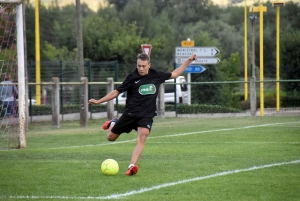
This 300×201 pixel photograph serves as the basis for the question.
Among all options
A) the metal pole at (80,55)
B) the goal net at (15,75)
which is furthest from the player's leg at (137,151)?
the metal pole at (80,55)

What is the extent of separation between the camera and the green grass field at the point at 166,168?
329 inches

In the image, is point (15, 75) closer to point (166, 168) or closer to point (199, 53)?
point (166, 168)

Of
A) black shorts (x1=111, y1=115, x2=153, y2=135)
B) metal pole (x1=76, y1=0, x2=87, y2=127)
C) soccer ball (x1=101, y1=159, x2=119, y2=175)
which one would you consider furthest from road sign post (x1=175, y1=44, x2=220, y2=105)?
soccer ball (x1=101, y1=159, x2=119, y2=175)

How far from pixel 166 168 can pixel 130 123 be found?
3.04ft

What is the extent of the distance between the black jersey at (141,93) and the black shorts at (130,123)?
77 mm

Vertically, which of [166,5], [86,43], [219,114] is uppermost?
[166,5]

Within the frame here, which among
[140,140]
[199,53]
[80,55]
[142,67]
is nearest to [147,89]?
[142,67]

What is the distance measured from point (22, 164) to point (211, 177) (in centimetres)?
361

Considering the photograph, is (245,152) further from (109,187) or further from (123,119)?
(109,187)

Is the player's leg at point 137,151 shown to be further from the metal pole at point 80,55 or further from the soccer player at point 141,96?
the metal pole at point 80,55

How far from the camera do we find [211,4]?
2977 inches

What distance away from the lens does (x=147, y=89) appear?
10.5 meters

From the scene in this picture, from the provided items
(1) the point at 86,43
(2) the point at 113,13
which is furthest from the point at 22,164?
(2) the point at 113,13

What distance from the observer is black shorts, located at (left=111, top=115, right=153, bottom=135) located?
10359 mm
